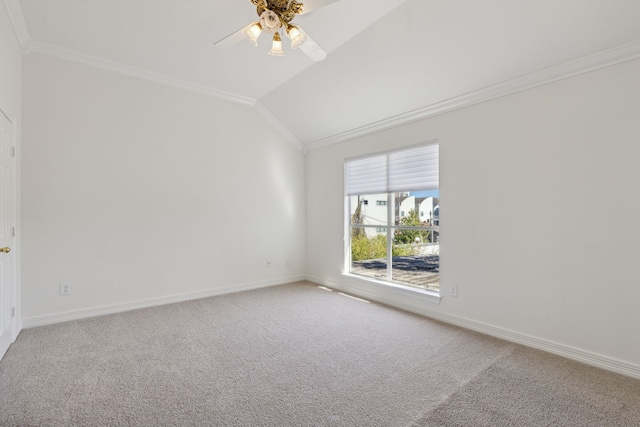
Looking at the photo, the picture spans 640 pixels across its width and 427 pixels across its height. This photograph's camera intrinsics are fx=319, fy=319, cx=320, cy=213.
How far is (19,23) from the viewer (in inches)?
116

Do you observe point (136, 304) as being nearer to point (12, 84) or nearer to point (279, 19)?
point (12, 84)

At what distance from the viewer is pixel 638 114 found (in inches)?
91.8

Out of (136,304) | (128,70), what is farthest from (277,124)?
(136,304)

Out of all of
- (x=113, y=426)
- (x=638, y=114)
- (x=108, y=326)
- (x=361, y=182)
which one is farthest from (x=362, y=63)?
(x=108, y=326)

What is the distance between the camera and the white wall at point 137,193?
3.38 metres

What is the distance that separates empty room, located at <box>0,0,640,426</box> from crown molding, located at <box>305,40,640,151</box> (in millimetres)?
16

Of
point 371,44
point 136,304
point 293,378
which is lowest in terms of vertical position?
point 293,378

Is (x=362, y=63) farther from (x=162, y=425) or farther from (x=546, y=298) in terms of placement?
(x=162, y=425)

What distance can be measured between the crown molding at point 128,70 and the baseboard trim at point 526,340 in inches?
136

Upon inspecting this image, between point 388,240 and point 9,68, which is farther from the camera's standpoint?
point 388,240

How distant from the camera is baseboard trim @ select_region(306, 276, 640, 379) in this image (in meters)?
2.42

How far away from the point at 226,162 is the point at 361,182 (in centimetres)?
199

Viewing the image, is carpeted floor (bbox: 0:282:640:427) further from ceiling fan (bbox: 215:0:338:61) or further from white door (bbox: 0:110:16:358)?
ceiling fan (bbox: 215:0:338:61)

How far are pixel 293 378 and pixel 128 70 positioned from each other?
389 cm
